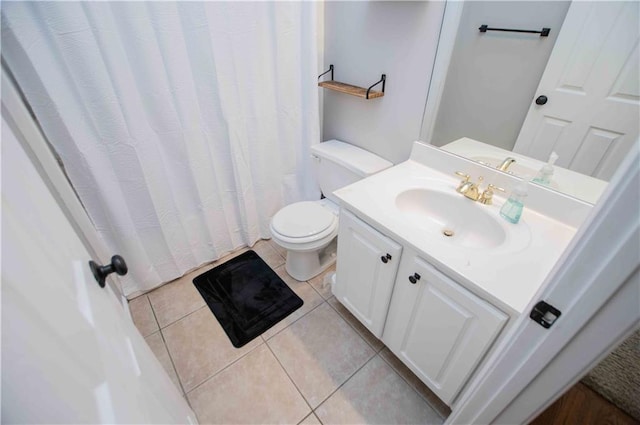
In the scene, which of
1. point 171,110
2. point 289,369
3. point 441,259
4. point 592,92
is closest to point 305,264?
point 289,369

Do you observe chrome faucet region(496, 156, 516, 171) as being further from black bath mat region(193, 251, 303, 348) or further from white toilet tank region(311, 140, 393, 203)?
black bath mat region(193, 251, 303, 348)

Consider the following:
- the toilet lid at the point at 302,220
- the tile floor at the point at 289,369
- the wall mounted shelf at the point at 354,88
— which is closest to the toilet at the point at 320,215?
the toilet lid at the point at 302,220

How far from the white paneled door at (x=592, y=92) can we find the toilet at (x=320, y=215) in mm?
763

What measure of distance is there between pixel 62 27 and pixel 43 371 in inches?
49.8

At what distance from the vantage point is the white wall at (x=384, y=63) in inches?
49.5

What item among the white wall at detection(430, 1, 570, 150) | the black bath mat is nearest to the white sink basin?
the white wall at detection(430, 1, 570, 150)

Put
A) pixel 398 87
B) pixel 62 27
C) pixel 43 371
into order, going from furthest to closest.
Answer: pixel 398 87
pixel 62 27
pixel 43 371

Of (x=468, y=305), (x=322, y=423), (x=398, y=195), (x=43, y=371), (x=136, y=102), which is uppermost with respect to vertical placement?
(x=136, y=102)

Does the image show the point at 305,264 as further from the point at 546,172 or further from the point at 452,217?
the point at 546,172

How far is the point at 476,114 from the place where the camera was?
1.16m

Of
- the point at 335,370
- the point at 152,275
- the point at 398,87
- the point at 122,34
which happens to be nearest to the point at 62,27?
the point at 122,34

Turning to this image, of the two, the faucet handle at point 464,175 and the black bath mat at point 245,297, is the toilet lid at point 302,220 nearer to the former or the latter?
the black bath mat at point 245,297

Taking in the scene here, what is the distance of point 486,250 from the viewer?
895 mm

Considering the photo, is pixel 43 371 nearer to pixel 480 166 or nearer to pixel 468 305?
pixel 468 305
